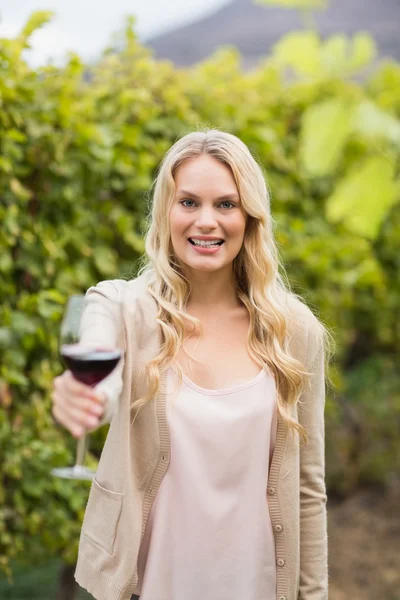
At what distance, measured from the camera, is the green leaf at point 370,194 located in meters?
3.30

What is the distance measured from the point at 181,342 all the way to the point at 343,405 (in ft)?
13.6

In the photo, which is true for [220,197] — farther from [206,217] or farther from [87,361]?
[87,361]

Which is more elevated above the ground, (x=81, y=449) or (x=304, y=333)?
(x=304, y=333)

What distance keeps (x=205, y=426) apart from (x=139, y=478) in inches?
8.2

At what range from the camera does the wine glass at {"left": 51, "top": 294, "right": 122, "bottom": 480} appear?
1395 mm

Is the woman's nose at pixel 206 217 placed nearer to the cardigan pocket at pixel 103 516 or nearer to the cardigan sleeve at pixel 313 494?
the cardigan sleeve at pixel 313 494

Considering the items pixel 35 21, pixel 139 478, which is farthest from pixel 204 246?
pixel 35 21

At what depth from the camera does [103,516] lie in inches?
72.2

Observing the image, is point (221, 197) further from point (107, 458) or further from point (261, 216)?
point (107, 458)

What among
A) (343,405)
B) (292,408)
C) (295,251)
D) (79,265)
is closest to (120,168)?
(79,265)

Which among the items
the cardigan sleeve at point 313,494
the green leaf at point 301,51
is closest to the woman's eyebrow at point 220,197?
the cardigan sleeve at point 313,494

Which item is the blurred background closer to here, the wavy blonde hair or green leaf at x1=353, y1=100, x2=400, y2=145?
green leaf at x1=353, y1=100, x2=400, y2=145

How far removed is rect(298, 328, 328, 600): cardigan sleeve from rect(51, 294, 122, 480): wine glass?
719 millimetres

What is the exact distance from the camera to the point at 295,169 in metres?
4.50
